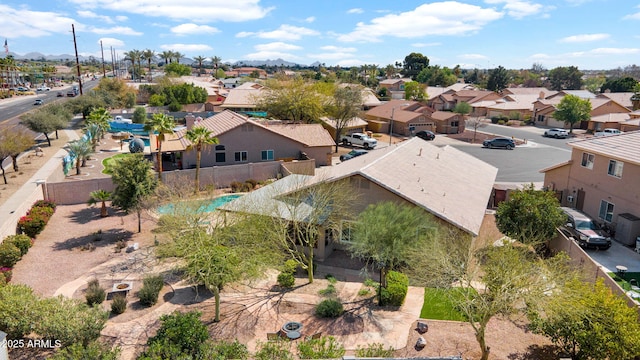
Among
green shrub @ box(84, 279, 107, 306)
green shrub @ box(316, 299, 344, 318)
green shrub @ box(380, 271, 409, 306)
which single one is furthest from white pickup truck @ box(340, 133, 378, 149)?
green shrub @ box(84, 279, 107, 306)

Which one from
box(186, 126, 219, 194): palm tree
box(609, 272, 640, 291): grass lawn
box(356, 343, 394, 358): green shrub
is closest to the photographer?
box(356, 343, 394, 358): green shrub

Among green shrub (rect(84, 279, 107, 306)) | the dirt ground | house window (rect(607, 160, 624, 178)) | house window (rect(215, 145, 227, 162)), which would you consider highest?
house window (rect(607, 160, 624, 178))

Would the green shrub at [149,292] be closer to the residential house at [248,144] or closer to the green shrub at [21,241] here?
the green shrub at [21,241]

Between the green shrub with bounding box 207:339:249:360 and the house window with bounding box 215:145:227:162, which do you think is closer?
the green shrub with bounding box 207:339:249:360

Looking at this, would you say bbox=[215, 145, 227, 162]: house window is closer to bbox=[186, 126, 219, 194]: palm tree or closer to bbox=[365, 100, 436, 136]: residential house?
bbox=[186, 126, 219, 194]: palm tree

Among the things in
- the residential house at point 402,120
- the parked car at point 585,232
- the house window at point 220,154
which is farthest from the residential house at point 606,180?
the residential house at point 402,120

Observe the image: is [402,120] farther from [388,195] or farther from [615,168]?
[388,195]

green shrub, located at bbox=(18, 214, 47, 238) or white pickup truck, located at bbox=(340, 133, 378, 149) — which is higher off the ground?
white pickup truck, located at bbox=(340, 133, 378, 149)

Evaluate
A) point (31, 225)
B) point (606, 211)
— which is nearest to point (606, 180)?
point (606, 211)
